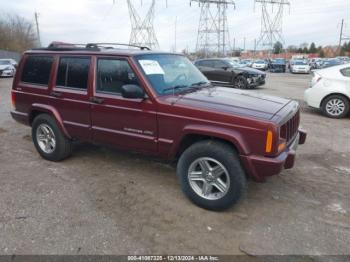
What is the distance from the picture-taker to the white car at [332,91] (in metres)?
8.43

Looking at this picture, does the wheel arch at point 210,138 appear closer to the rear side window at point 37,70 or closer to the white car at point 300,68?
the rear side window at point 37,70

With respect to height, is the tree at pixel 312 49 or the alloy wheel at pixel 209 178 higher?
the tree at pixel 312 49

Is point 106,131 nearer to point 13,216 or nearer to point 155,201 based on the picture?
Answer: point 155,201

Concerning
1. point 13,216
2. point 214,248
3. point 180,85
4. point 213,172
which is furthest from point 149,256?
point 180,85

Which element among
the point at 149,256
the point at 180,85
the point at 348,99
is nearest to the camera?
the point at 149,256

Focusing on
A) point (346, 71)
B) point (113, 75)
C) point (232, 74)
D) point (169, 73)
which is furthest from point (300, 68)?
point (113, 75)

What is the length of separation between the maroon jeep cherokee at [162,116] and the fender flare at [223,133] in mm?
11

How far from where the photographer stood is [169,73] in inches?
168

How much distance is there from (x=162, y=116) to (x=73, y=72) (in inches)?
70.1

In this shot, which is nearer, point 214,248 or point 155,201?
point 214,248

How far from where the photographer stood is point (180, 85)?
4.24 metres

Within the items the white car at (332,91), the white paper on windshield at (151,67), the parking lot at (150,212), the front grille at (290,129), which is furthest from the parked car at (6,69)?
the front grille at (290,129)

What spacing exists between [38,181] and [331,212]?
390 centimetres

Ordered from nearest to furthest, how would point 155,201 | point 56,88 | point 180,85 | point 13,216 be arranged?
point 13,216, point 155,201, point 180,85, point 56,88
